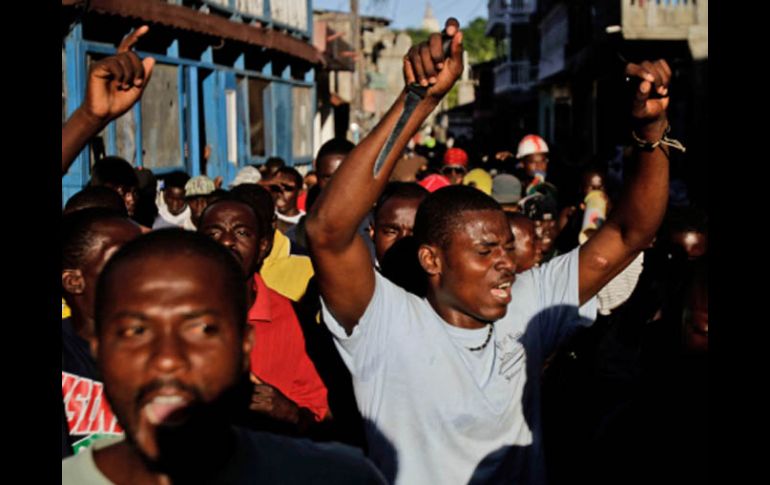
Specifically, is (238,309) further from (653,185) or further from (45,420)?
(653,185)

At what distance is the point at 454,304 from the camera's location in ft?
11.0

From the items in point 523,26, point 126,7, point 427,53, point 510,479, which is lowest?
point 510,479

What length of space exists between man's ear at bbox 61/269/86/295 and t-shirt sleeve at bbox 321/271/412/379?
108 cm

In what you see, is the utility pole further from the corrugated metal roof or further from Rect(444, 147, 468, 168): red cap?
Rect(444, 147, 468, 168): red cap

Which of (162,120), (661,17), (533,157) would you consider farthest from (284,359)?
(661,17)

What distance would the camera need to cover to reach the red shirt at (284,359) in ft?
13.0

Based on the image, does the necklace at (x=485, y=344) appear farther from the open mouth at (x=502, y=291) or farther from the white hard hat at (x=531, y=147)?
the white hard hat at (x=531, y=147)

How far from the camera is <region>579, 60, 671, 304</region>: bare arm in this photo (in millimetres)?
3023

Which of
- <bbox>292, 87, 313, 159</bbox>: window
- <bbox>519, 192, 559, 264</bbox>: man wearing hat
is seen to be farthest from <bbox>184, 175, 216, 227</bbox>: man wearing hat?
<bbox>292, 87, 313, 159</bbox>: window

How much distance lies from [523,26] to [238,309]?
45.8 m

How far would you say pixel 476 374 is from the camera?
3197 millimetres

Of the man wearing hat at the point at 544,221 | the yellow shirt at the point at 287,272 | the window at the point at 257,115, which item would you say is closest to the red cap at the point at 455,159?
the man wearing hat at the point at 544,221

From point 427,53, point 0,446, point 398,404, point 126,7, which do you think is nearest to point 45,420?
point 0,446

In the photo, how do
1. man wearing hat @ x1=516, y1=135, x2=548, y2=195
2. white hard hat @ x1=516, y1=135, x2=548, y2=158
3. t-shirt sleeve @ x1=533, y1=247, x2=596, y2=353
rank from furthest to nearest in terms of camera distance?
white hard hat @ x1=516, y1=135, x2=548, y2=158, man wearing hat @ x1=516, y1=135, x2=548, y2=195, t-shirt sleeve @ x1=533, y1=247, x2=596, y2=353
